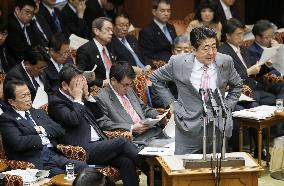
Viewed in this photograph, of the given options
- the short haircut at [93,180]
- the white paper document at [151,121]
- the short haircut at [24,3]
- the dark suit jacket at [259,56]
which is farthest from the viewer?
the dark suit jacket at [259,56]

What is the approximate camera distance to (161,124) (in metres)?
6.43

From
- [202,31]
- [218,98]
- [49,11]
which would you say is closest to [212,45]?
[202,31]

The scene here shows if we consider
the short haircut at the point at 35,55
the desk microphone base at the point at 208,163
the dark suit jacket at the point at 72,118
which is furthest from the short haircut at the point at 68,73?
the desk microphone base at the point at 208,163

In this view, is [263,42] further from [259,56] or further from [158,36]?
[158,36]

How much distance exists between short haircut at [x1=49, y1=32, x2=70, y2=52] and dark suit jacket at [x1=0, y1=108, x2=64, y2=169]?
5.11 ft

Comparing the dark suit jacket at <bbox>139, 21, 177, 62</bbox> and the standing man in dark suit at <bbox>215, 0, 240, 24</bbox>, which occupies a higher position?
the standing man in dark suit at <bbox>215, 0, 240, 24</bbox>

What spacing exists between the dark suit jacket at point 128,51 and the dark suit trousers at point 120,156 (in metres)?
2.17

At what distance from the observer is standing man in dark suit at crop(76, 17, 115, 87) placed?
23.8 ft

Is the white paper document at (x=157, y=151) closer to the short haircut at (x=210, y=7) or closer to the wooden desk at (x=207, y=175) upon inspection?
the wooden desk at (x=207, y=175)

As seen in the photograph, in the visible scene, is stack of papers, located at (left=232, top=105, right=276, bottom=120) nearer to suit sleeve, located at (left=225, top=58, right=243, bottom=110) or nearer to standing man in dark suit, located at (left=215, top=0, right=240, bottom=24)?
suit sleeve, located at (left=225, top=58, right=243, bottom=110)

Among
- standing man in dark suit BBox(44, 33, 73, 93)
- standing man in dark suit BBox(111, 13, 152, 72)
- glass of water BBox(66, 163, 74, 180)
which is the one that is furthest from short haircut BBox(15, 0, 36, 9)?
glass of water BBox(66, 163, 74, 180)

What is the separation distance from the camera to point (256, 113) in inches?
264

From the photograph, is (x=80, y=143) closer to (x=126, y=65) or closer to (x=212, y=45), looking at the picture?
(x=126, y=65)

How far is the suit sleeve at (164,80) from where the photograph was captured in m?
5.04
